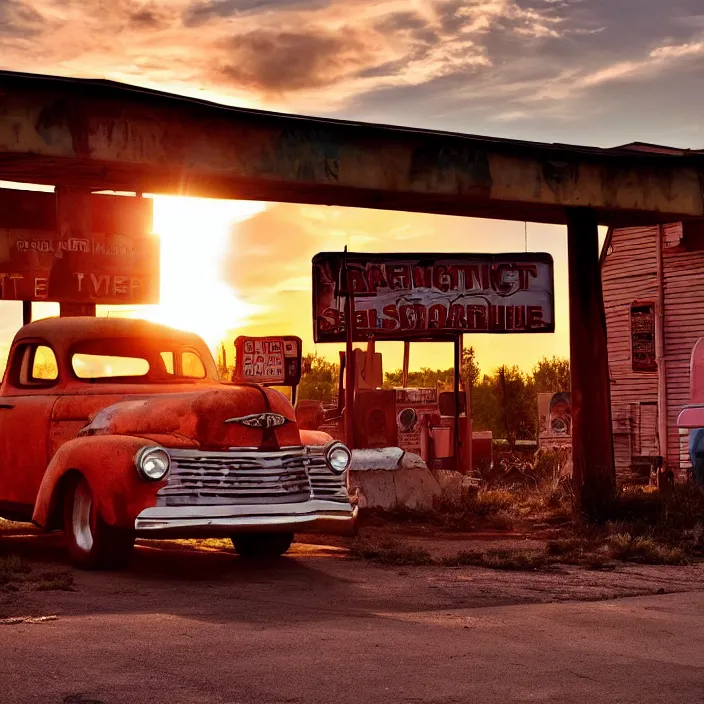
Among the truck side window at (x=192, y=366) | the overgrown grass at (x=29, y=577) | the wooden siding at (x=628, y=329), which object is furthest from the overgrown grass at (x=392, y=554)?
the wooden siding at (x=628, y=329)

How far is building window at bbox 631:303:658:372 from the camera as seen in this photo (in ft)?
87.7

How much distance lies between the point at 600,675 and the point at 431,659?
0.81m

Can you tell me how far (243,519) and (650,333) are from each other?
774 inches

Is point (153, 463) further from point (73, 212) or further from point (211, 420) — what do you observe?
point (73, 212)

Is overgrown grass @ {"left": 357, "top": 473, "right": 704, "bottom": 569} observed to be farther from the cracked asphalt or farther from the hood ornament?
the hood ornament

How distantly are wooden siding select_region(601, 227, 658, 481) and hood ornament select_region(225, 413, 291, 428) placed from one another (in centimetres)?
1877

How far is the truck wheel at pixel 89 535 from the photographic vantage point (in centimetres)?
870

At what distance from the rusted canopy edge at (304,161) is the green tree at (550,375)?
34368 millimetres

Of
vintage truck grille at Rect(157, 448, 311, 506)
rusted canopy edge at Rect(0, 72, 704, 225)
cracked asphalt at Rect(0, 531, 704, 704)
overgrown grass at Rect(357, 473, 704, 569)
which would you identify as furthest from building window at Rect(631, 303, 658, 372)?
vintage truck grille at Rect(157, 448, 311, 506)

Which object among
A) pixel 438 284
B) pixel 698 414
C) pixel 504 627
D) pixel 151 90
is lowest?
pixel 504 627

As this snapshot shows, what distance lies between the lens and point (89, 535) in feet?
29.3

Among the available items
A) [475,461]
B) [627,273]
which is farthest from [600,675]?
[627,273]

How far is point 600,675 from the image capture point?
18.3 feet

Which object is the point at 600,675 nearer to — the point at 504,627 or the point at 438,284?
the point at 504,627
